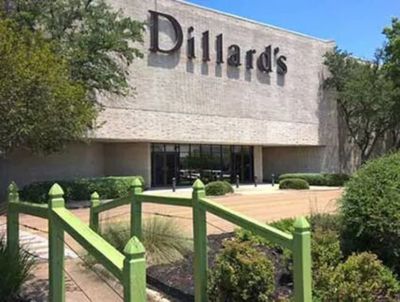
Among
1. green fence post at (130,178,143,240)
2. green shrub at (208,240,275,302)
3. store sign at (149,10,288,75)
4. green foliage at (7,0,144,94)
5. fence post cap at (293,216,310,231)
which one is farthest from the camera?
store sign at (149,10,288,75)

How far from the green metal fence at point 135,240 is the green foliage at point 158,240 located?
29 cm

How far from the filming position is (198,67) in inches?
1315

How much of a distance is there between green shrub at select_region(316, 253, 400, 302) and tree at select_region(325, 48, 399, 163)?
3446 centimetres

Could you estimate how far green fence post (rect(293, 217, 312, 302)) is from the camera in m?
4.22

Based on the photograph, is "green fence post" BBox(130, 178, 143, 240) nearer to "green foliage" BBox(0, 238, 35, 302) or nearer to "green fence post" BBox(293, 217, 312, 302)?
"green foliage" BBox(0, 238, 35, 302)

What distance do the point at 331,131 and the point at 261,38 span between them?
10551 millimetres

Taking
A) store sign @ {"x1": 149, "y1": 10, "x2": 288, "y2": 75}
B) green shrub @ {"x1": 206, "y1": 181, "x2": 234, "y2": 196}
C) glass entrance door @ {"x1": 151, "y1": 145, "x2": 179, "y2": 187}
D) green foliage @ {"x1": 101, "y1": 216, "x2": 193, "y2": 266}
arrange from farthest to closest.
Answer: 1. glass entrance door @ {"x1": 151, "y1": 145, "x2": 179, "y2": 187}
2. store sign @ {"x1": 149, "y1": 10, "x2": 288, "y2": 75}
3. green shrub @ {"x1": 206, "y1": 181, "x2": 234, "y2": 196}
4. green foliage @ {"x1": 101, "y1": 216, "x2": 193, "y2": 266}

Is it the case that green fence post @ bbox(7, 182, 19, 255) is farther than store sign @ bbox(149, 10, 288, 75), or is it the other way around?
Answer: store sign @ bbox(149, 10, 288, 75)

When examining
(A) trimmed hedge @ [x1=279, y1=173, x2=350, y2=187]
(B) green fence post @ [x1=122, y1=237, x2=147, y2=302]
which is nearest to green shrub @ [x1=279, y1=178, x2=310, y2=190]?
(A) trimmed hedge @ [x1=279, y1=173, x2=350, y2=187]

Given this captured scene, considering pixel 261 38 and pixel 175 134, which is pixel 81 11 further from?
pixel 261 38

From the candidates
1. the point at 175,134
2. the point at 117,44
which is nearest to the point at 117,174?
the point at 175,134

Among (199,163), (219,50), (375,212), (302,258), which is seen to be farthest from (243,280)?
(199,163)

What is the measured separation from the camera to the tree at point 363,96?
40219 mm

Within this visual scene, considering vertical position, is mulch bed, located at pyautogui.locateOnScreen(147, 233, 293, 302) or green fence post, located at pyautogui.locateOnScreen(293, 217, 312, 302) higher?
green fence post, located at pyautogui.locateOnScreen(293, 217, 312, 302)
